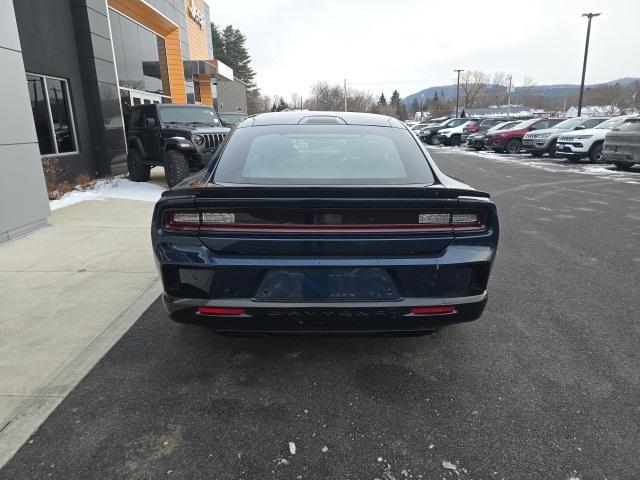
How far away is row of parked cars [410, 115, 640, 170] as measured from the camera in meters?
13.2

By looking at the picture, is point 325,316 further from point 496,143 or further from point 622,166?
point 496,143

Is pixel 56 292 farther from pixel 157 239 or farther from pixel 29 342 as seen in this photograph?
pixel 157 239

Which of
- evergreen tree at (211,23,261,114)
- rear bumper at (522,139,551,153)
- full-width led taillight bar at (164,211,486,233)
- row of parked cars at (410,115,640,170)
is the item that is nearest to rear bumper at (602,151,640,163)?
row of parked cars at (410,115,640,170)

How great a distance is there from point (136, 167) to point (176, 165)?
9.30 feet

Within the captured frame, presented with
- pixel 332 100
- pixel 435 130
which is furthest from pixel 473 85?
pixel 435 130

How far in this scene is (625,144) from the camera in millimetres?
13141

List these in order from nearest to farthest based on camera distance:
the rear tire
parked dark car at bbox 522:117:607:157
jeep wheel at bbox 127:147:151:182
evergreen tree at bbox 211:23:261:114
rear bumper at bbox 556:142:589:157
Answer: jeep wheel at bbox 127:147:151:182, the rear tire, rear bumper at bbox 556:142:589:157, parked dark car at bbox 522:117:607:157, evergreen tree at bbox 211:23:261:114

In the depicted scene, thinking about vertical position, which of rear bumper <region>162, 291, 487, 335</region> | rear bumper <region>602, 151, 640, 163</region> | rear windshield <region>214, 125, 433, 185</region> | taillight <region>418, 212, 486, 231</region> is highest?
rear windshield <region>214, 125, 433, 185</region>

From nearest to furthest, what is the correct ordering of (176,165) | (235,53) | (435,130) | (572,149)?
1. (176,165)
2. (572,149)
3. (435,130)
4. (235,53)

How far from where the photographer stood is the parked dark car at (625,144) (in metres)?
12.9

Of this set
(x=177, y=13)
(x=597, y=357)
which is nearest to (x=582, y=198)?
(x=597, y=357)

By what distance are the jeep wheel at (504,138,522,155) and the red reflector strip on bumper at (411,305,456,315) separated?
2137 cm

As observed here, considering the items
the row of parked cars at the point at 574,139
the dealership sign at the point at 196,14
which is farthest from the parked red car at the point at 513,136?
the dealership sign at the point at 196,14

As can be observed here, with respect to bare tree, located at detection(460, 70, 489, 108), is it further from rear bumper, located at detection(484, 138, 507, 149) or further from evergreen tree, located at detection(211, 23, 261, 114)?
rear bumper, located at detection(484, 138, 507, 149)
